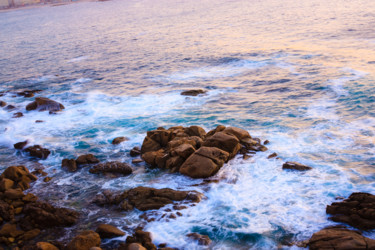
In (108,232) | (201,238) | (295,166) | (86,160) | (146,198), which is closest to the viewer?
(201,238)

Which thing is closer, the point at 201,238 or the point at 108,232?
the point at 201,238

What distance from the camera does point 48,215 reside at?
8.59 m

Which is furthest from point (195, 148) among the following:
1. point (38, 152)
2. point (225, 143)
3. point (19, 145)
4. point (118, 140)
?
point (19, 145)

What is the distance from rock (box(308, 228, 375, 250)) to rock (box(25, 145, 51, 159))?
35.0 ft

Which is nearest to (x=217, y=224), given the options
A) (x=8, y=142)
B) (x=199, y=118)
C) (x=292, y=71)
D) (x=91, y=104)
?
(x=199, y=118)

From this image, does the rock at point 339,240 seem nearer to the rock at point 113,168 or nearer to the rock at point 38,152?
the rock at point 113,168

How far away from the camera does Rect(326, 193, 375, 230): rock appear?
7542 mm

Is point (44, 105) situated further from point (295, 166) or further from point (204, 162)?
point (295, 166)

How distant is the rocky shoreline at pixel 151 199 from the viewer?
7.50 meters

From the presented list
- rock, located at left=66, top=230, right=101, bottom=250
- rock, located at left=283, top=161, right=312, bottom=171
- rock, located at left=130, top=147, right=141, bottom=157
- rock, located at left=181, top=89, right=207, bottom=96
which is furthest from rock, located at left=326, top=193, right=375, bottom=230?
rock, located at left=181, top=89, right=207, bottom=96

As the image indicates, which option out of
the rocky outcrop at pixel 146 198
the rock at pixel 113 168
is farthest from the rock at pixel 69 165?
the rocky outcrop at pixel 146 198

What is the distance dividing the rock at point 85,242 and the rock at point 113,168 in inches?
148

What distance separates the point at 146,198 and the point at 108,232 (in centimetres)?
185

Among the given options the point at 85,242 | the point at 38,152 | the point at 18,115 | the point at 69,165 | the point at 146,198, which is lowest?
the point at 146,198
